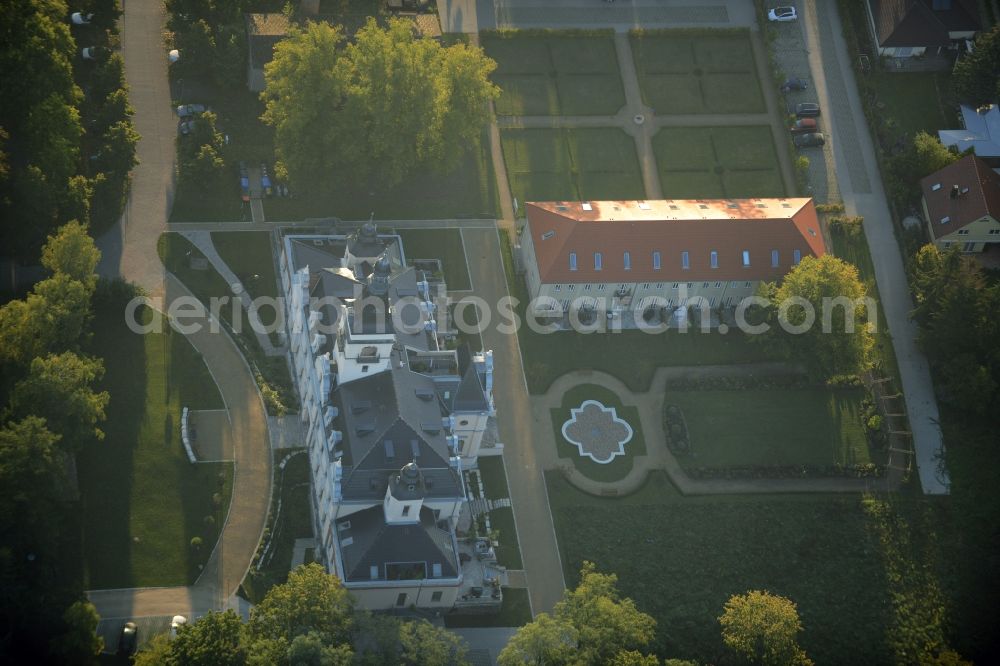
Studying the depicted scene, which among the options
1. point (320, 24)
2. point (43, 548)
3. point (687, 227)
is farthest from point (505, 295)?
point (43, 548)

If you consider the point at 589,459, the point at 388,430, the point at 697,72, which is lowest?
the point at 589,459

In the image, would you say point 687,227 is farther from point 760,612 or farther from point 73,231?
point 73,231

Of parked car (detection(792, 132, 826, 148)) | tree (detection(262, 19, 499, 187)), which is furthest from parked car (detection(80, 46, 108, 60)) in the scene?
parked car (detection(792, 132, 826, 148))

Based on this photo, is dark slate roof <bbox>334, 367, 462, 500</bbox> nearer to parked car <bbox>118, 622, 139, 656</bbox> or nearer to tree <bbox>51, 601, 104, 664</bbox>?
parked car <bbox>118, 622, 139, 656</bbox>

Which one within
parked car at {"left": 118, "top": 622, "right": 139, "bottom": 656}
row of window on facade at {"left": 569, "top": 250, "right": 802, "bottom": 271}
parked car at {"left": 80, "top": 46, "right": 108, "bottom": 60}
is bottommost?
parked car at {"left": 118, "top": 622, "right": 139, "bottom": 656}

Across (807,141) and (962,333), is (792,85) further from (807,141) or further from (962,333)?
(962,333)

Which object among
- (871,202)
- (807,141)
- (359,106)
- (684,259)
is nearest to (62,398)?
(359,106)

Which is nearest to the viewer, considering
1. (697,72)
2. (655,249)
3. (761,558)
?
(761,558)
